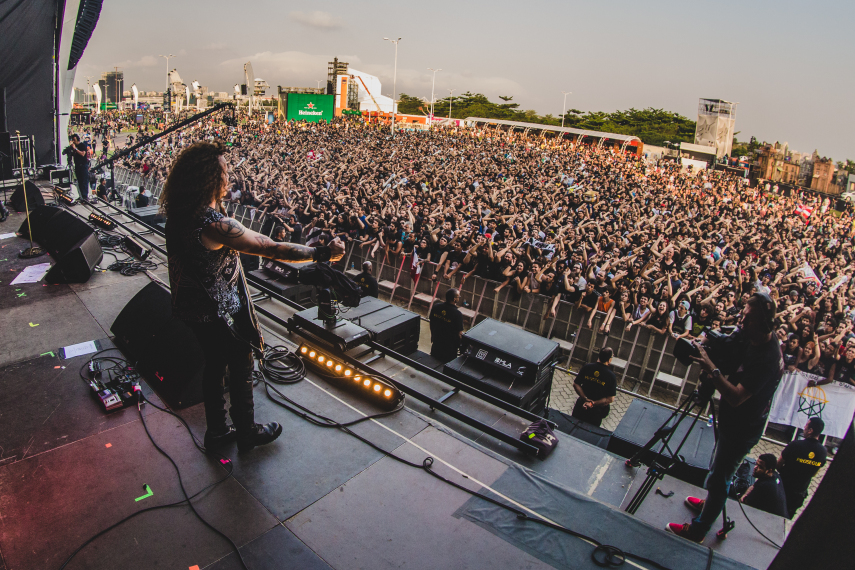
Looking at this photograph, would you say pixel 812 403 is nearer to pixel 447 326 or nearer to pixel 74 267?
pixel 447 326

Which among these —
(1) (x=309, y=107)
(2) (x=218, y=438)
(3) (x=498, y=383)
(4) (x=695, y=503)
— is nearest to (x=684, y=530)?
(4) (x=695, y=503)

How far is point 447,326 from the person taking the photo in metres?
6.50

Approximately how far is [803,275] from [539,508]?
437 inches

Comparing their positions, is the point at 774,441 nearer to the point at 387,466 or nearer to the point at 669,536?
the point at 669,536

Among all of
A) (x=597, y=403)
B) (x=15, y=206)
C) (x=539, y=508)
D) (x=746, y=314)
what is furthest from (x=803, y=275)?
(x=15, y=206)

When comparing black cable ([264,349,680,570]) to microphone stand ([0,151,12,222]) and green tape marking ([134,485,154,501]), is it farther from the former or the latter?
microphone stand ([0,151,12,222])

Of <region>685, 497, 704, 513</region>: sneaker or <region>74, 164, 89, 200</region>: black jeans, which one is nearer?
<region>685, 497, 704, 513</region>: sneaker

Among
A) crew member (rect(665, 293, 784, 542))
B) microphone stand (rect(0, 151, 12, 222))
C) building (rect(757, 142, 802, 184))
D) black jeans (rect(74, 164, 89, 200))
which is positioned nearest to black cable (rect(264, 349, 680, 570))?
crew member (rect(665, 293, 784, 542))

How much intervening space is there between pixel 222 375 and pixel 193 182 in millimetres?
1169

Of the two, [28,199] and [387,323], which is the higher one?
[28,199]

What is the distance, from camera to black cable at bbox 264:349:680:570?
2.44 metres

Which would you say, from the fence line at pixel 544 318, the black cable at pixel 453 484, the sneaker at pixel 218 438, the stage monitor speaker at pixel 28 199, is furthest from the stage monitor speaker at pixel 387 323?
the stage monitor speaker at pixel 28 199

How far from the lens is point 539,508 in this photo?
2758 millimetres

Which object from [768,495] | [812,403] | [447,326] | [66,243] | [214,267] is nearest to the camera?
[214,267]
